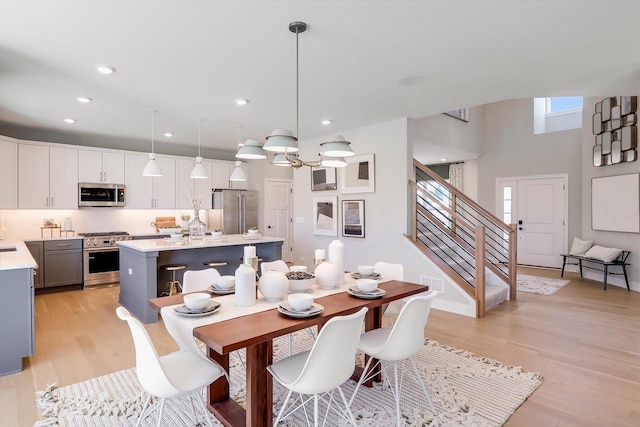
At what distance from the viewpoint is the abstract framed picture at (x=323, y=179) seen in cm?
604

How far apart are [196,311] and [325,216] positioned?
170 inches

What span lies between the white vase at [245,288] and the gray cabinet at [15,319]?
84.9 inches

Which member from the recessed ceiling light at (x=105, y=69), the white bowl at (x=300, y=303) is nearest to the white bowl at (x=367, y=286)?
the white bowl at (x=300, y=303)

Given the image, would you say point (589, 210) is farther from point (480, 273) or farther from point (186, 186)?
point (186, 186)

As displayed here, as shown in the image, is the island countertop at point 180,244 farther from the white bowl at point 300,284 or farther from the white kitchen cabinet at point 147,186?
the white bowl at point 300,284

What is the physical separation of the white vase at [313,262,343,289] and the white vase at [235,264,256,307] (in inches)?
24.6

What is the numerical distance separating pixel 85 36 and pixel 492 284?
570cm

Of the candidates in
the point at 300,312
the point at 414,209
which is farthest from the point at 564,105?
the point at 300,312

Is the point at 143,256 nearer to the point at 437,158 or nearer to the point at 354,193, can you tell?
the point at 354,193

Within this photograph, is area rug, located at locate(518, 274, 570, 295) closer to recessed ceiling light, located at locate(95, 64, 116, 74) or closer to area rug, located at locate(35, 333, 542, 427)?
area rug, located at locate(35, 333, 542, 427)

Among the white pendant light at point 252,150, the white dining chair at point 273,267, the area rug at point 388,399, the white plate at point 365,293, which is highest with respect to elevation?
the white pendant light at point 252,150

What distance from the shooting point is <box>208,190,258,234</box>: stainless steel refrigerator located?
771 centimetres

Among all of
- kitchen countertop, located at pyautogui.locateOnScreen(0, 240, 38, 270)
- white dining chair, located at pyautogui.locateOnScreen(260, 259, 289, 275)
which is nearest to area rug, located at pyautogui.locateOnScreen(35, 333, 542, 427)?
white dining chair, located at pyautogui.locateOnScreen(260, 259, 289, 275)

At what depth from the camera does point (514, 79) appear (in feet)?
11.6
